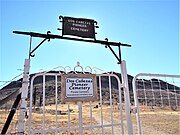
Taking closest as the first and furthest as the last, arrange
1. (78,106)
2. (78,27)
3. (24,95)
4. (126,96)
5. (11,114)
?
(11,114), (24,95), (78,106), (126,96), (78,27)

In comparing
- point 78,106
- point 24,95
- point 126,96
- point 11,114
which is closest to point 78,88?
point 78,106

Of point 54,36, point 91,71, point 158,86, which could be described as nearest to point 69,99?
point 91,71

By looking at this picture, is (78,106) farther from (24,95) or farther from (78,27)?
(78,27)

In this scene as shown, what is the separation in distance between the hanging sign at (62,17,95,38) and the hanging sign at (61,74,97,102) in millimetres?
957

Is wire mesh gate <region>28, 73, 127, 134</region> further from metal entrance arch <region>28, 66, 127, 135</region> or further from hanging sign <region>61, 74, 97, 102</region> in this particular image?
hanging sign <region>61, 74, 97, 102</region>

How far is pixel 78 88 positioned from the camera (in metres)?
3.18

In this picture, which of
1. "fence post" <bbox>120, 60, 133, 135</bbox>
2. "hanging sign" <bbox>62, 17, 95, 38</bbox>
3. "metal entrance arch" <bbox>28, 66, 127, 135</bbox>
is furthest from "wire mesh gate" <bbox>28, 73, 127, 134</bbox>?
"hanging sign" <bbox>62, 17, 95, 38</bbox>

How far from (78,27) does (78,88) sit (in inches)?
52.5

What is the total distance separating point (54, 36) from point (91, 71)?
104 cm

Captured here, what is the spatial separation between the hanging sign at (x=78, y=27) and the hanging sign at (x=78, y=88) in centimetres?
96

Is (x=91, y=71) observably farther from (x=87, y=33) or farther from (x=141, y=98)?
(x=141, y=98)

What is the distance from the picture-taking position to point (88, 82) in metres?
3.28

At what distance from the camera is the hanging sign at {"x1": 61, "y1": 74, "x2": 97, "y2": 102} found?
10.1 feet

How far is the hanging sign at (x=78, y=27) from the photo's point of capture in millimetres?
3615
